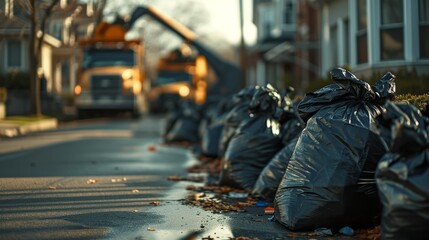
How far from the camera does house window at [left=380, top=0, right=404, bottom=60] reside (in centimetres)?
1441

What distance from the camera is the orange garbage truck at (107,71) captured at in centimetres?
2927

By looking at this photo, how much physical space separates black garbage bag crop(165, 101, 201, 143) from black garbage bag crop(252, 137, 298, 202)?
9479 mm

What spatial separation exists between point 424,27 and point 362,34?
238cm

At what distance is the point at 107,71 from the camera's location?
2923cm

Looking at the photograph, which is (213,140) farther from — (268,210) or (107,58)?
(107,58)

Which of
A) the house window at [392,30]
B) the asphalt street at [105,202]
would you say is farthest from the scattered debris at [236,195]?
the house window at [392,30]

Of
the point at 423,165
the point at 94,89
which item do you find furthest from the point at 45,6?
the point at 423,165

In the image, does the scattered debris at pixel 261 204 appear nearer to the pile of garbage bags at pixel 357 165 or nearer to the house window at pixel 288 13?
the pile of garbage bags at pixel 357 165

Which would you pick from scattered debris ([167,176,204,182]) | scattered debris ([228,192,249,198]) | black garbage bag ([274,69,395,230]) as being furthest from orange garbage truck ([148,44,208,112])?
black garbage bag ([274,69,395,230])

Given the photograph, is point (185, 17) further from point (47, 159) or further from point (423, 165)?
point (423, 165)

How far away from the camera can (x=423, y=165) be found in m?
4.34

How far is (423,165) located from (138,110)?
90.3ft

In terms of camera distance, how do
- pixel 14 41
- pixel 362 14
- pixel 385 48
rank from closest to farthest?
pixel 385 48 → pixel 362 14 → pixel 14 41

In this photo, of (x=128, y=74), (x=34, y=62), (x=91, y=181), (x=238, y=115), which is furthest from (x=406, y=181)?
(x=128, y=74)
